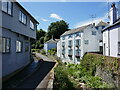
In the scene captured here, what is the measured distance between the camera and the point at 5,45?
32.5 feet

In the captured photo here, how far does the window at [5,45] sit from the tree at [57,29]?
54913mm

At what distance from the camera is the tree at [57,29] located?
65319mm

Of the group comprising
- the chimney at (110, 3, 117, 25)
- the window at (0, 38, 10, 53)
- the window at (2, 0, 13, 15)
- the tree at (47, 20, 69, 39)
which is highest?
the tree at (47, 20, 69, 39)

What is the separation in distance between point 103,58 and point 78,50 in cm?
1865

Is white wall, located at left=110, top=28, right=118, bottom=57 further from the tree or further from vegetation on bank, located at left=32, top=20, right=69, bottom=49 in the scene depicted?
the tree

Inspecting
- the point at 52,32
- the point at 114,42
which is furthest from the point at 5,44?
the point at 52,32

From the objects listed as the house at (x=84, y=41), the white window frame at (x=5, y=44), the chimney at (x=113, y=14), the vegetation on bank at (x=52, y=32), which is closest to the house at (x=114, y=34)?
the chimney at (x=113, y=14)

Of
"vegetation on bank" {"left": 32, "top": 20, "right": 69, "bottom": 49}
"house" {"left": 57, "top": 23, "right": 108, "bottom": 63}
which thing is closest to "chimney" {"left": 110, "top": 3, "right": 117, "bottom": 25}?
"house" {"left": 57, "top": 23, "right": 108, "bottom": 63}

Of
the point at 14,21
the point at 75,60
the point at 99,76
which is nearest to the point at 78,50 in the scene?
the point at 75,60

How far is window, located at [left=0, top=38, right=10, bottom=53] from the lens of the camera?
30.9 feet

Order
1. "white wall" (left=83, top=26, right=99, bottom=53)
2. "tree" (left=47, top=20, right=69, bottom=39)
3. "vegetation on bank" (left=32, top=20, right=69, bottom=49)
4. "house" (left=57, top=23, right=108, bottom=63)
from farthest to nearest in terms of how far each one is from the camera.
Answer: "tree" (left=47, top=20, right=69, bottom=39), "vegetation on bank" (left=32, top=20, right=69, bottom=49), "white wall" (left=83, top=26, right=99, bottom=53), "house" (left=57, top=23, right=108, bottom=63)

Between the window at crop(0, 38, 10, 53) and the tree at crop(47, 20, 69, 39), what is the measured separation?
180 feet

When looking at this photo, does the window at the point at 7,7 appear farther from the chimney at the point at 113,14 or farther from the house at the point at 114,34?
the chimney at the point at 113,14

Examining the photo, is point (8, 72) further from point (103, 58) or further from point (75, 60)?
point (75, 60)
